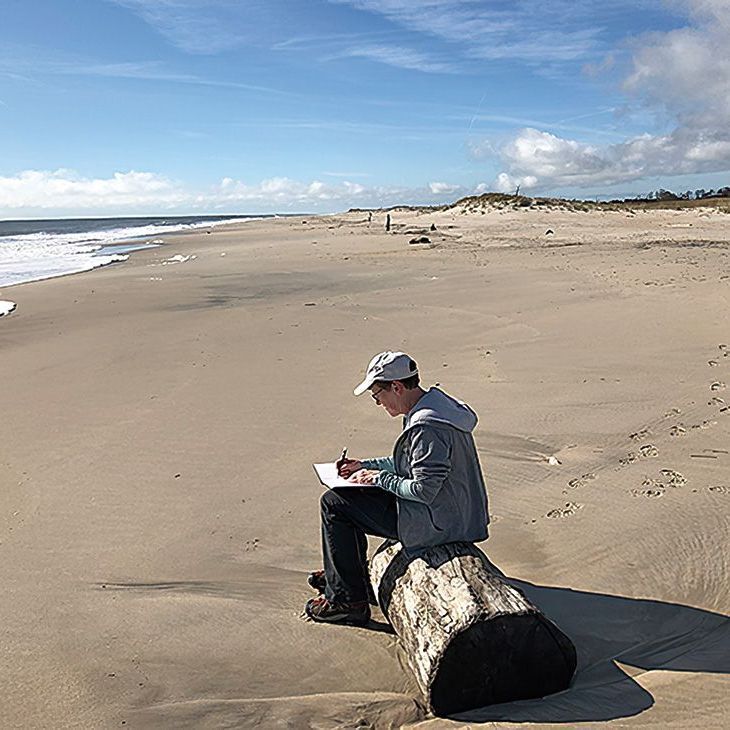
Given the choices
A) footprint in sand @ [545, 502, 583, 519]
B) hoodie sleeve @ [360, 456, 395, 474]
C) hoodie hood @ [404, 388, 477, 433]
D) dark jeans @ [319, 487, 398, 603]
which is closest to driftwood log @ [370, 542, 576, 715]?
dark jeans @ [319, 487, 398, 603]

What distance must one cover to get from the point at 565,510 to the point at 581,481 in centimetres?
56

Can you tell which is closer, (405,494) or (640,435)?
(405,494)

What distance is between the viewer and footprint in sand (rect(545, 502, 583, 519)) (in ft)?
18.4

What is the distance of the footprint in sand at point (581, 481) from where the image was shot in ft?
19.9

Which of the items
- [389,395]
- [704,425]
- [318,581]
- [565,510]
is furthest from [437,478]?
[704,425]

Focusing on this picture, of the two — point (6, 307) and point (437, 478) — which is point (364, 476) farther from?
point (6, 307)

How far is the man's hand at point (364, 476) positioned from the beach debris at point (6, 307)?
524 inches

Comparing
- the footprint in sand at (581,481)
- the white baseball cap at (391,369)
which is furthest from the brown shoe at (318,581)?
the footprint in sand at (581,481)

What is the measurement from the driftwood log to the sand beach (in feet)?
0.30

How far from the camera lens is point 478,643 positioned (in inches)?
138

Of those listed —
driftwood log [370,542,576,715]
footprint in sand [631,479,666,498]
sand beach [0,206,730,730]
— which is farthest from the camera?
footprint in sand [631,479,666,498]

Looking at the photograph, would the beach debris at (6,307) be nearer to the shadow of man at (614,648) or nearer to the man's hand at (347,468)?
the man's hand at (347,468)

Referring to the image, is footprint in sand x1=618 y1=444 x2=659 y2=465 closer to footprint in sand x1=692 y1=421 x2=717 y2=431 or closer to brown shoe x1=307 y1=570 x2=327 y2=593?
footprint in sand x1=692 y1=421 x2=717 y2=431

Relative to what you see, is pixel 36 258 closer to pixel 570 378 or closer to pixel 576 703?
pixel 570 378
